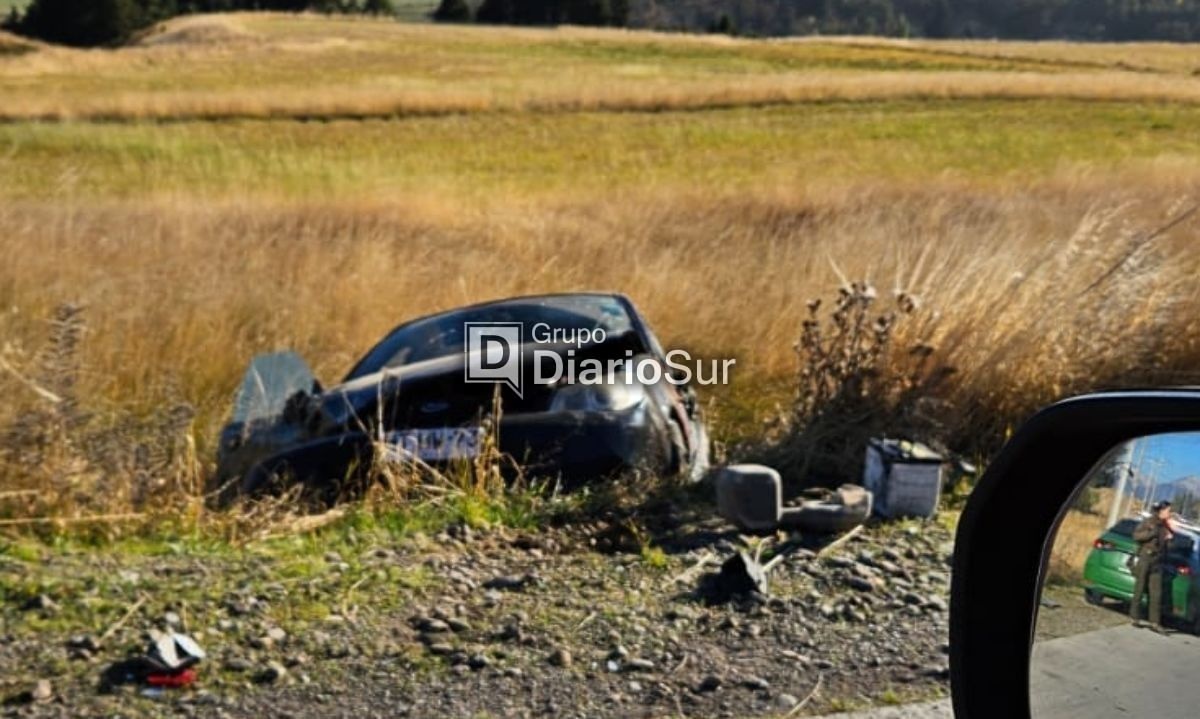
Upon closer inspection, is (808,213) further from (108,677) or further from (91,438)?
(108,677)

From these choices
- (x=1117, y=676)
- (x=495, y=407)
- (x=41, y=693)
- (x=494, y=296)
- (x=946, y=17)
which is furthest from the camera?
(x=946, y=17)

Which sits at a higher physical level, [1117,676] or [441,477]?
[1117,676]

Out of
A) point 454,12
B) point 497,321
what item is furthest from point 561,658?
point 454,12

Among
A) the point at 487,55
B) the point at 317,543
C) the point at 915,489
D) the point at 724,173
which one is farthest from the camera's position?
the point at 487,55

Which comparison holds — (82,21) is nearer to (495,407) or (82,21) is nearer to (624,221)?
(624,221)

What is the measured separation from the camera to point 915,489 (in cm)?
537

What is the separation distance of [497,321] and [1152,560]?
16.4 feet

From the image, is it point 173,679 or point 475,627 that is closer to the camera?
point 173,679

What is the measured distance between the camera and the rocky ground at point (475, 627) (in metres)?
3.79

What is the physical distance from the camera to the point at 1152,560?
185 cm

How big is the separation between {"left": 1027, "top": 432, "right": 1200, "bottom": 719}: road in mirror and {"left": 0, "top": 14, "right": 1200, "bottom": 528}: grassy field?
4.43m

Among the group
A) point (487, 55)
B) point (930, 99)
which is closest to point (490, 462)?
point (930, 99)

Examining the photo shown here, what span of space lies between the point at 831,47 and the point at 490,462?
60871mm

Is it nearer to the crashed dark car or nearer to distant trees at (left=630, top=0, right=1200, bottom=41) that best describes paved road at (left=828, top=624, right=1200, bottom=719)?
the crashed dark car
